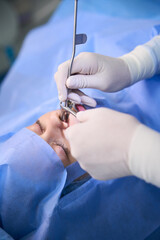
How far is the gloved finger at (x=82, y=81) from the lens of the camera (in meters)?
1.00

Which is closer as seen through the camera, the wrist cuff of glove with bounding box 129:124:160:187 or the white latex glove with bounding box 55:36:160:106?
the wrist cuff of glove with bounding box 129:124:160:187

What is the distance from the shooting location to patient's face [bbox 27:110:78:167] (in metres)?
1.10

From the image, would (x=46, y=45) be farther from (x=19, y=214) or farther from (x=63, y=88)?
(x=19, y=214)

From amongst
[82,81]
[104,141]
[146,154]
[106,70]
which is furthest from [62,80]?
[146,154]

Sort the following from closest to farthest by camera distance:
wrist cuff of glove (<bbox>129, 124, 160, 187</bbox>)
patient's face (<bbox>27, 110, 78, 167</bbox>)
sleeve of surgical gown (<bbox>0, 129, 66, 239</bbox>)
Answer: wrist cuff of glove (<bbox>129, 124, 160, 187</bbox>) → sleeve of surgical gown (<bbox>0, 129, 66, 239</bbox>) → patient's face (<bbox>27, 110, 78, 167</bbox>)

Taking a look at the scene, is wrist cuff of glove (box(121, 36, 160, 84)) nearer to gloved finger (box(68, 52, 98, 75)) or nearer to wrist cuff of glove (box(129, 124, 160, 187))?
gloved finger (box(68, 52, 98, 75))

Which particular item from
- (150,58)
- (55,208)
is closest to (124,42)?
(150,58)

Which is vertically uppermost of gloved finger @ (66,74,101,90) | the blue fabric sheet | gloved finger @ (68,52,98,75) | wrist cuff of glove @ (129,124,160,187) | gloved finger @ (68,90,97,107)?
gloved finger @ (68,52,98,75)

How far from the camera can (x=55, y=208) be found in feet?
3.22

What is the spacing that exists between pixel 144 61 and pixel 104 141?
563 mm

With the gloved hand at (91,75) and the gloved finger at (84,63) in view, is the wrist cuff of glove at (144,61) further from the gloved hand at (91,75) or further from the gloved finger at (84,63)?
the gloved finger at (84,63)

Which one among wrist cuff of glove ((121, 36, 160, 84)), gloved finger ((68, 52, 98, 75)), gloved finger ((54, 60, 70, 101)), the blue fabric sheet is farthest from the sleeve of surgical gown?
wrist cuff of glove ((121, 36, 160, 84))

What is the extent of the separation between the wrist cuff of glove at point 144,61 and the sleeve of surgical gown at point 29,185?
576 mm

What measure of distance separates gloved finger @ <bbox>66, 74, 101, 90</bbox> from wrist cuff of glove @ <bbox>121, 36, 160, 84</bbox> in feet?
0.66
